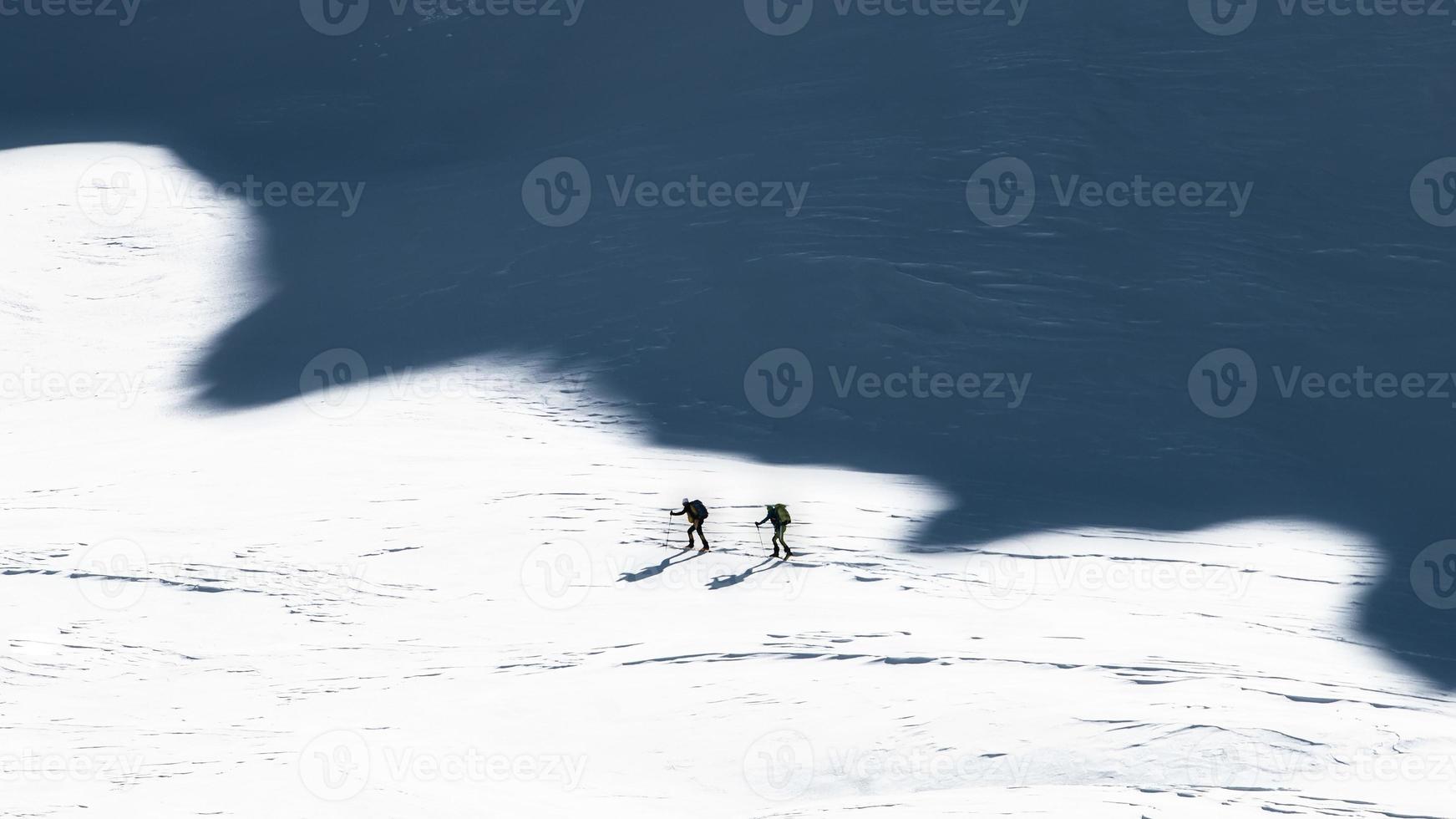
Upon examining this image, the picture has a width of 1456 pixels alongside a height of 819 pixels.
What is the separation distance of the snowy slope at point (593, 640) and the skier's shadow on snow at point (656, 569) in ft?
0.31

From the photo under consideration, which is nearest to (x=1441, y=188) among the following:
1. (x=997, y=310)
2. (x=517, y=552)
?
(x=997, y=310)

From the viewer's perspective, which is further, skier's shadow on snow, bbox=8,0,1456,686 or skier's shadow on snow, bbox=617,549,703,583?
skier's shadow on snow, bbox=8,0,1456,686

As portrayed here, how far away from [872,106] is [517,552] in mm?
18887

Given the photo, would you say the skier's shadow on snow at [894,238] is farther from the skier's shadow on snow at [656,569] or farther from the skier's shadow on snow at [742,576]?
the skier's shadow on snow at [656,569]

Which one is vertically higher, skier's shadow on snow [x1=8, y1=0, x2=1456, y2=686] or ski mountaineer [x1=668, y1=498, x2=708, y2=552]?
skier's shadow on snow [x1=8, y1=0, x2=1456, y2=686]

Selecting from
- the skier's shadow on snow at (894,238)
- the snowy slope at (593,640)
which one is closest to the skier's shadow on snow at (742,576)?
the snowy slope at (593,640)

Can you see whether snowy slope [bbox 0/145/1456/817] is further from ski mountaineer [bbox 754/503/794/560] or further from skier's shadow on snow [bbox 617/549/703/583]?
ski mountaineer [bbox 754/503/794/560]

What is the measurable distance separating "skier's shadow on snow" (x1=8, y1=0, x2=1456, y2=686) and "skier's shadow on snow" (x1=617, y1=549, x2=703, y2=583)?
3137mm

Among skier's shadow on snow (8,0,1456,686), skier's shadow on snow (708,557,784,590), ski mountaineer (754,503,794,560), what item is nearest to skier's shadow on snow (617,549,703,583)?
skier's shadow on snow (708,557,784,590)

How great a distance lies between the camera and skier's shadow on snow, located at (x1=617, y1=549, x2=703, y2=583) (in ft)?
53.3

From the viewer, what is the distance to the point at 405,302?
27547 millimetres

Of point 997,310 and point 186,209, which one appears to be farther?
point 186,209

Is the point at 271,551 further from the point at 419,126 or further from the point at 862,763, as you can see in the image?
the point at 419,126

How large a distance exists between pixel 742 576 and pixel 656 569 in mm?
1005
